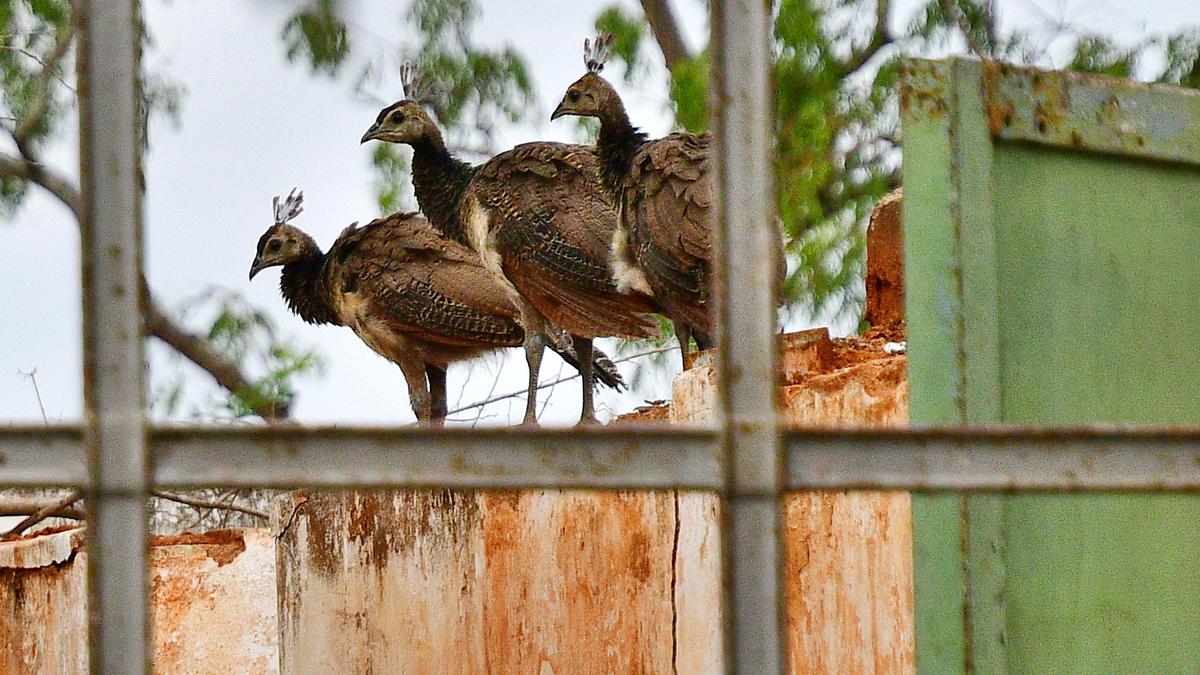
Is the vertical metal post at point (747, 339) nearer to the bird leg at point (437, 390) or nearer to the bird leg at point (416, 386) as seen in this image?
the bird leg at point (416, 386)

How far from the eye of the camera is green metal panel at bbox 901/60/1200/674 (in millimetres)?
2938

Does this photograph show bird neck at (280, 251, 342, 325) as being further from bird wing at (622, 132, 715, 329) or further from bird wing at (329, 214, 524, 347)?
bird wing at (622, 132, 715, 329)

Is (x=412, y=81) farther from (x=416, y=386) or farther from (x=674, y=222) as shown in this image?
(x=674, y=222)

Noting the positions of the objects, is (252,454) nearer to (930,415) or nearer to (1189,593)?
(930,415)

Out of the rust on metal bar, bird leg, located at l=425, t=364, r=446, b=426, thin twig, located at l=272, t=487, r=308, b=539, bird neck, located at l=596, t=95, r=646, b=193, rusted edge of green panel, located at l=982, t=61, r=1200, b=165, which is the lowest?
thin twig, located at l=272, t=487, r=308, b=539

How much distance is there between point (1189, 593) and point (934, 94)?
3.41 feet

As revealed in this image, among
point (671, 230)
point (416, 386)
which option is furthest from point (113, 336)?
point (416, 386)

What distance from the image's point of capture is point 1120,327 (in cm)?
315

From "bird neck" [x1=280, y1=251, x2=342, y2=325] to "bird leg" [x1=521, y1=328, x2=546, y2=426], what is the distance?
1534 millimetres

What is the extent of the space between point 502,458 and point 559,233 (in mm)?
4875

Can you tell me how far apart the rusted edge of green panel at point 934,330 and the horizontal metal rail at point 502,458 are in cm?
61

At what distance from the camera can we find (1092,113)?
3.15 metres

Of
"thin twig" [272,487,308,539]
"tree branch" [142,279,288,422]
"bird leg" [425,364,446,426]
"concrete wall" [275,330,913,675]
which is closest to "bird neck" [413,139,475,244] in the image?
"bird leg" [425,364,446,426]

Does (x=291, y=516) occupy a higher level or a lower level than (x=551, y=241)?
lower
